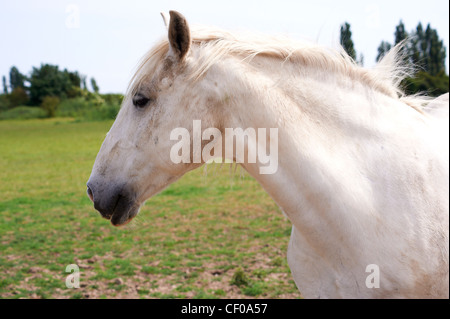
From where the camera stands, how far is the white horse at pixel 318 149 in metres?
1.86

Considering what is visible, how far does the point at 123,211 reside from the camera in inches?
82.1

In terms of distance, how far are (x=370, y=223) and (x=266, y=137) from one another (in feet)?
2.00

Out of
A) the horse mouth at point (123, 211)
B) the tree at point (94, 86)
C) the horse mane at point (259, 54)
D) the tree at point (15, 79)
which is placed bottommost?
the horse mouth at point (123, 211)

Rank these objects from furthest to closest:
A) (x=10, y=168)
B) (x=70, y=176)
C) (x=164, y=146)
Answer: (x=10, y=168)
(x=70, y=176)
(x=164, y=146)

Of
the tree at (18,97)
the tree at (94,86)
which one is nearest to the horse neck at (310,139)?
the tree at (94,86)

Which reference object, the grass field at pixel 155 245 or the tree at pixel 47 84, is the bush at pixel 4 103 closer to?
the tree at pixel 47 84

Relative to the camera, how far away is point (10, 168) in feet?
49.5

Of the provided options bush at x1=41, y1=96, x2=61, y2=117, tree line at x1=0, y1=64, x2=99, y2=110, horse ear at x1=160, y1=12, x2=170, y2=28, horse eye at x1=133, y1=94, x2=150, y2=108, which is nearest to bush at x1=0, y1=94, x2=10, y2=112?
tree line at x1=0, y1=64, x2=99, y2=110

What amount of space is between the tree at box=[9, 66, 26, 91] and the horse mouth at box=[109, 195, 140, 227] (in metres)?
63.0

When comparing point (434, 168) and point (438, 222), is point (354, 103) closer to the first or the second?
point (434, 168)

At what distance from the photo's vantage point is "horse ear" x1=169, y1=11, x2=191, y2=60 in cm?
182

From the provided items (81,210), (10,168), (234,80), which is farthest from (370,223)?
(10,168)

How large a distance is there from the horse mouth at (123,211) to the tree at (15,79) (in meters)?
63.0

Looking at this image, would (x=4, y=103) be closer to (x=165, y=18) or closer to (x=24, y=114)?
(x=24, y=114)
